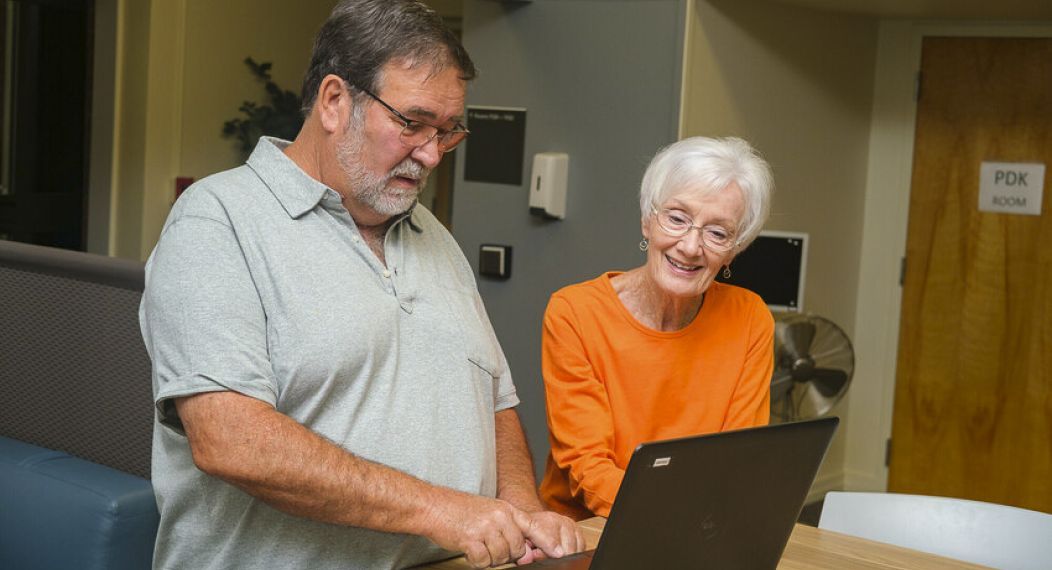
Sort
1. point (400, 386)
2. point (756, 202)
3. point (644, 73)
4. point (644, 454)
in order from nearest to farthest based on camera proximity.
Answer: point (644, 454)
point (400, 386)
point (756, 202)
point (644, 73)

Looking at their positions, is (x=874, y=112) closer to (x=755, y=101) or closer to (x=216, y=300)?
(x=755, y=101)

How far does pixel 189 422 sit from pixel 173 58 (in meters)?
5.29

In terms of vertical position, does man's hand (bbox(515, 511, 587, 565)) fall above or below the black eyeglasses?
below

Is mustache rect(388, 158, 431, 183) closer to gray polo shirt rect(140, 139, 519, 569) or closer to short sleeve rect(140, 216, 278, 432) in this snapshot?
gray polo shirt rect(140, 139, 519, 569)

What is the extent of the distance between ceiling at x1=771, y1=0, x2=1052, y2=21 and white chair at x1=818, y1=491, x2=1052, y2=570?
9.59 feet

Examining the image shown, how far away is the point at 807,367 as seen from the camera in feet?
Answer: 14.5

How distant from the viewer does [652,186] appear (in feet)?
7.94

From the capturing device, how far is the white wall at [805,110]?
4.52m

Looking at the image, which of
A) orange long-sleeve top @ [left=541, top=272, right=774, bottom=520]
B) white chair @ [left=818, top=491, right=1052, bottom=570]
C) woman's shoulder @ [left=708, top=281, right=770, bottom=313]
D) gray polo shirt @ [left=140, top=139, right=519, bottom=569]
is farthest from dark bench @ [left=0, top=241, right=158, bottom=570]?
white chair @ [left=818, top=491, right=1052, bottom=570]

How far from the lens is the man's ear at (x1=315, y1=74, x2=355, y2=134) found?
1742 mm

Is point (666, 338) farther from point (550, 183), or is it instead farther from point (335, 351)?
point (550, 183)

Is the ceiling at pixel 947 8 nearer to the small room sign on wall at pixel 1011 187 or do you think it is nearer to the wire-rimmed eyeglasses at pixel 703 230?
the small room sign on wall at pixel 1011 187

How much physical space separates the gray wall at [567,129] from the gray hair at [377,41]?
2.66 metres

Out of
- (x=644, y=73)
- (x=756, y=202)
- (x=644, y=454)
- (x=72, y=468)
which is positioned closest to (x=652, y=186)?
(x=756, y=202)
